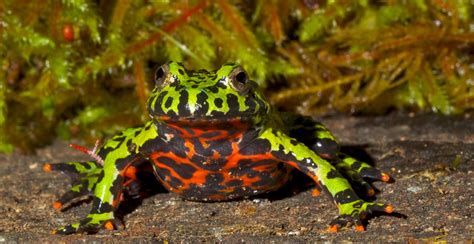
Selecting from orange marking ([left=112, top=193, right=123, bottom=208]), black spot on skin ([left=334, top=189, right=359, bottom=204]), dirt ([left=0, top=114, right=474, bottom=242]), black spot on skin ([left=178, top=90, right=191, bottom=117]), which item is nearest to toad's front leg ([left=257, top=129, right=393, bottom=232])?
black spot on skin ([left=334, top=189, right=359, bottom=204])

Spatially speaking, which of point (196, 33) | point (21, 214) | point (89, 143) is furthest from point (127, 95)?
point (21, 214)

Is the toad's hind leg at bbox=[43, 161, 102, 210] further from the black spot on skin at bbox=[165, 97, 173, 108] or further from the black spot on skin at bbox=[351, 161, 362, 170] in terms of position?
the black spot on skin at bbox=[351, 161, 362, 170]

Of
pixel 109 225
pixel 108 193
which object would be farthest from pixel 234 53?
pixel 109 225

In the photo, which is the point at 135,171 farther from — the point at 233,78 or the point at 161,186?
the point at 233,78

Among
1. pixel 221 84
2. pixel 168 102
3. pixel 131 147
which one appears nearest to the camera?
pixel 168 102

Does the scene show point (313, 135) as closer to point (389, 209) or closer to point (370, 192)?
point (370, 192)

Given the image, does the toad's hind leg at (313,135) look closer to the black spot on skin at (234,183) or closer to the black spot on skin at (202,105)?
the black spot on skin at (234,183)


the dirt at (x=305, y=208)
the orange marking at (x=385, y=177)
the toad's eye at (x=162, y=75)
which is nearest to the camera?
the dirt at (x=305, y=208)

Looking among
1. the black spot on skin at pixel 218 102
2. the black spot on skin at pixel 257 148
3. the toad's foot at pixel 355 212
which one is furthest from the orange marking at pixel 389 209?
the black spot on skin at pixel 218 102

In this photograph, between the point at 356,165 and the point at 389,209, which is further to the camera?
the point at 356,165
